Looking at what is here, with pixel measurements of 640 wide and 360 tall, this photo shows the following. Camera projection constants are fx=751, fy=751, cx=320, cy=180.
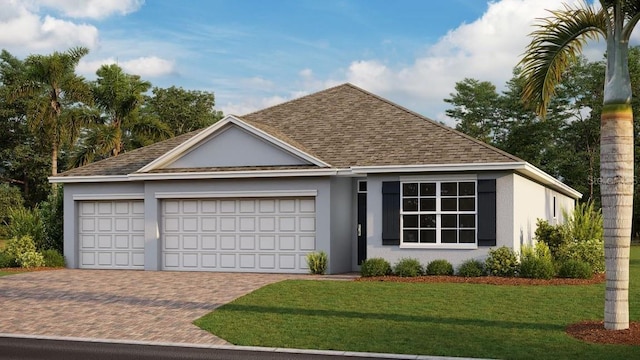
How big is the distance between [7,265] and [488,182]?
1599 centimetres

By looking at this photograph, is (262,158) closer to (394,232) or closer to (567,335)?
(394,232)

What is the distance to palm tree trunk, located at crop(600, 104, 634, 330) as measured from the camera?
11883 millimetres

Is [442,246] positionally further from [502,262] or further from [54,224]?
[54,224]

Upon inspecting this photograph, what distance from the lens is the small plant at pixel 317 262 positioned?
69.9 ft

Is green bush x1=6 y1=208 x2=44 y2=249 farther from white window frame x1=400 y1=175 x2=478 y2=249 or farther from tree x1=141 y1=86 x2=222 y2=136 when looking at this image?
tree x1=141 y1=86 x2=222 y2=136

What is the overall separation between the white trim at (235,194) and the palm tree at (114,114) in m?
13.2

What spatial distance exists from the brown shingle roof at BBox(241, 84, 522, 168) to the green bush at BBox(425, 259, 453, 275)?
8.89 ft

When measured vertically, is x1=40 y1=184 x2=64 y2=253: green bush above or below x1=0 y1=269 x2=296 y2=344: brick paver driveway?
above

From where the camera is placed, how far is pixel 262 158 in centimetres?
2273

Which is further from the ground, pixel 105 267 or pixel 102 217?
pixel 102 217

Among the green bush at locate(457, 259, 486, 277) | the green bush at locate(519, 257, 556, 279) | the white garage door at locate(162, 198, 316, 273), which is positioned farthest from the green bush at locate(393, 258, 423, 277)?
the white garage door at locate(162, 198, 316, 273)

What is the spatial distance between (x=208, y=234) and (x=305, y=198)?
132 inches

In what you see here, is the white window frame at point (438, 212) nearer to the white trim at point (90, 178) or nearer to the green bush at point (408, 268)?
the green bush at point (408, 268)

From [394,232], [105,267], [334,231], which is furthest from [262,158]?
[105,267]
